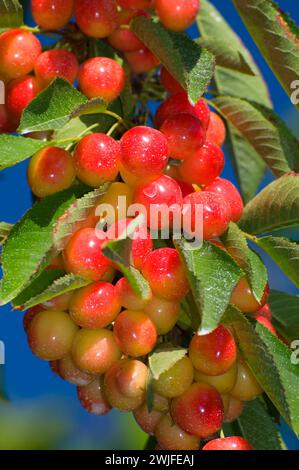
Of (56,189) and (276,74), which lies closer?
(56,189)

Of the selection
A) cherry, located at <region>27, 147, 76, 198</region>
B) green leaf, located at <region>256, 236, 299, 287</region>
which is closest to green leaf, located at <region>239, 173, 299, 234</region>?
green leaf, located at <region>256, 236, 299, 287</region>

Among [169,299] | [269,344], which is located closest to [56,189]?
[169,299]

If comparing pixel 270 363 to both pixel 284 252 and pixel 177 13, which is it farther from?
pixel 177 13

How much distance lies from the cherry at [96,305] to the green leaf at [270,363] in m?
0.14

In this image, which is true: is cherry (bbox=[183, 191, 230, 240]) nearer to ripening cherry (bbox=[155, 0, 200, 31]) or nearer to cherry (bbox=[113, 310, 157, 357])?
cherry (bbox=[113, 310, 157, 357])

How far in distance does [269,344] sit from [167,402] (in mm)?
149

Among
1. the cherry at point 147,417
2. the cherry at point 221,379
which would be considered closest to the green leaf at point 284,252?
the cherry at point 221,379

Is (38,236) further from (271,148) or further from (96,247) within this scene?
(271,148)

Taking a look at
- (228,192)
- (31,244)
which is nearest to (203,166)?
(228,192)

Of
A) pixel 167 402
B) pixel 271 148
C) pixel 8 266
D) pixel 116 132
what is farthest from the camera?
pixel 271 148

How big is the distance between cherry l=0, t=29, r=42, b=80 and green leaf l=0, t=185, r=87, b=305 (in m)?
0.21

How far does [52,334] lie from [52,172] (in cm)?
20

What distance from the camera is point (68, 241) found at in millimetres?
985

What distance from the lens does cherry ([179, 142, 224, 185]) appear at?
108 centimetres
